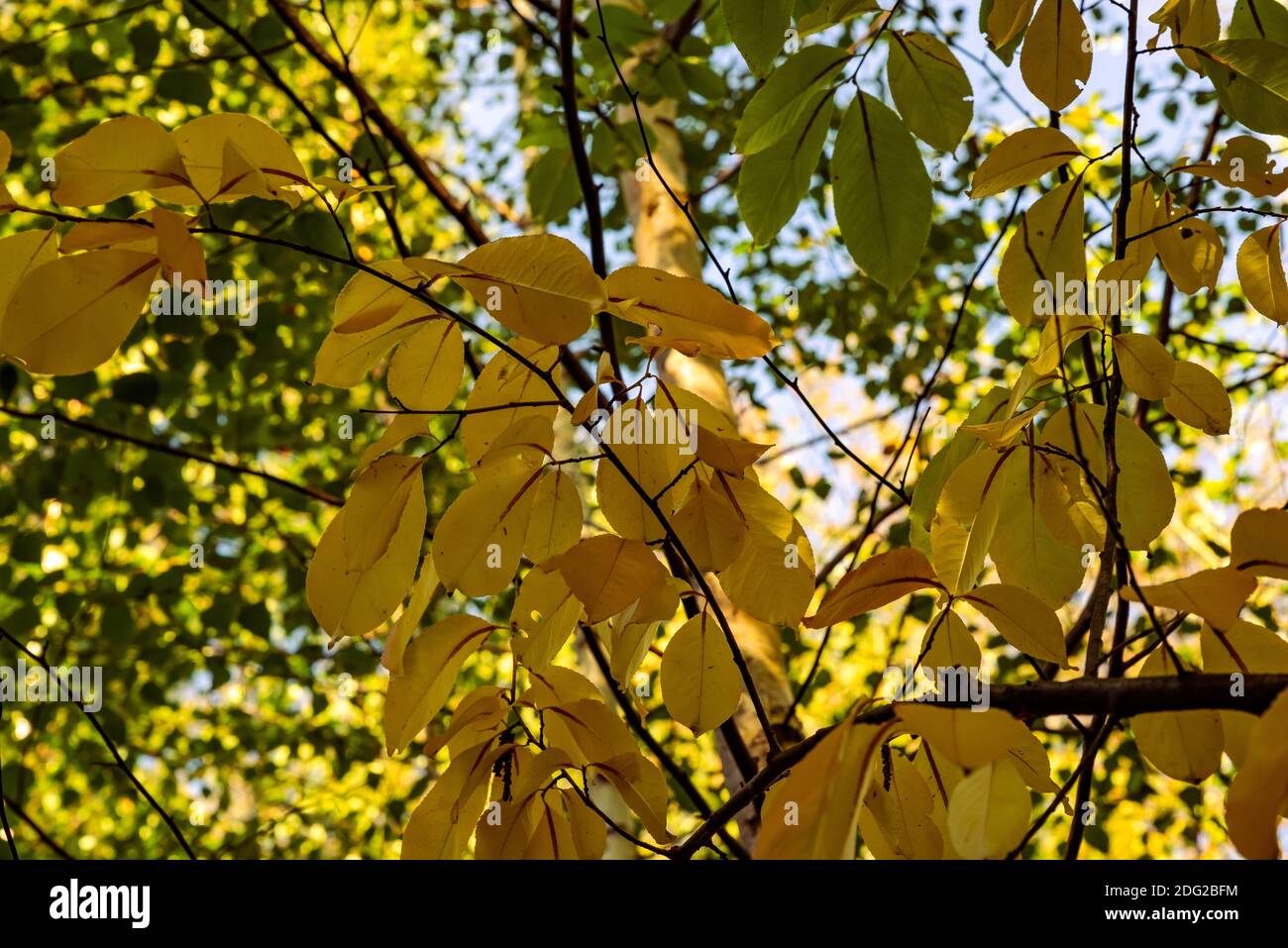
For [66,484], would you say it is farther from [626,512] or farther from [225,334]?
[626,512]

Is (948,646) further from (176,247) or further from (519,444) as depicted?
(176,247)

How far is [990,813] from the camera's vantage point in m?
0.37

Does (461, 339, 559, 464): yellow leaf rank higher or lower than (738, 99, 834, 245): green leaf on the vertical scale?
lower

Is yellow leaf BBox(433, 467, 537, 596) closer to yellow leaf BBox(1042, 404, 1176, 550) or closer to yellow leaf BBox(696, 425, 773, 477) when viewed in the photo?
yellow leaf BBox(696, 425, 773, 477)

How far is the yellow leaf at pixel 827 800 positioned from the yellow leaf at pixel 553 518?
10.7 inches

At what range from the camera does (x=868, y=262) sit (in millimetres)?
703

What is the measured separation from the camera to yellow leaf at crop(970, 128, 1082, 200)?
64 cm

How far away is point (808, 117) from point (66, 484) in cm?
201

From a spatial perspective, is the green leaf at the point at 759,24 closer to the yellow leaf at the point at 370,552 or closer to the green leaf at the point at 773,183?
the green leaf at the point at 773,183

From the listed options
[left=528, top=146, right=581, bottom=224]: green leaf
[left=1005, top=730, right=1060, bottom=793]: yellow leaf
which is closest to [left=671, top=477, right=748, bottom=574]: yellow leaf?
[left=1005, top=730, right=1060, bottom=793]: yellow leaf

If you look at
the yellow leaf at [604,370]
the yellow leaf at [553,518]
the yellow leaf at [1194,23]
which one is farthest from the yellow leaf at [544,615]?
the yellow leaf at [1194,23]

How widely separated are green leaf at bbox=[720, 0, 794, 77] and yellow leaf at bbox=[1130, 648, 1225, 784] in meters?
0.46

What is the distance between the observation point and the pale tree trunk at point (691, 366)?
1189 mm
